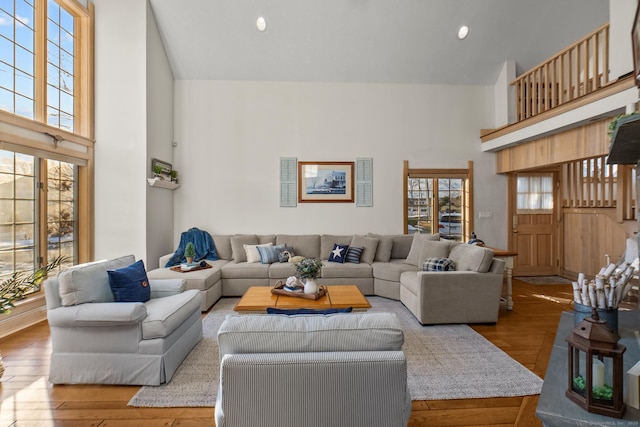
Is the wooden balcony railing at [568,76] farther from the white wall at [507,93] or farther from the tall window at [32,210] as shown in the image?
the tall window at [32,210]

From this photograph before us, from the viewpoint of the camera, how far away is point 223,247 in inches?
212

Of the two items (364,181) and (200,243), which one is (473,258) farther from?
(200,243)

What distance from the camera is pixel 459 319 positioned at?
3.66m

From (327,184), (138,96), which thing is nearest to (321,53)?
(327,184)

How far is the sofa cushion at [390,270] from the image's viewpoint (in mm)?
4527

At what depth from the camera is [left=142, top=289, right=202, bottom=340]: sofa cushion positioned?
239 centimetres

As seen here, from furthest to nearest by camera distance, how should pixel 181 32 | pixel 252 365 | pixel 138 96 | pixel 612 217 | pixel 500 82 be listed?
pixel 500 82, pixel 612 217, pixel 181 32, pixel 138 96, pixel 252 365

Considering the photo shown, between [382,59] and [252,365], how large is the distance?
5.46 meters

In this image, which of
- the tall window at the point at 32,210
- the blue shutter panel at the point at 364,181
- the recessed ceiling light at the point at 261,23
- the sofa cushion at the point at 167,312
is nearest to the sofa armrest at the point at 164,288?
the sofa cushion at the point at 167,312

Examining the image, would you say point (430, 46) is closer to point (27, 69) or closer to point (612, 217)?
point (612, 217)

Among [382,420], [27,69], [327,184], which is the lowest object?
[382,420]

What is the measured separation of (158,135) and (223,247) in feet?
6.66

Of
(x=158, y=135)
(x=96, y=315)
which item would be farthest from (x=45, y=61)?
(x=96, y=315)

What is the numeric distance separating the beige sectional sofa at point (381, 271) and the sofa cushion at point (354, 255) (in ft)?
0.30
